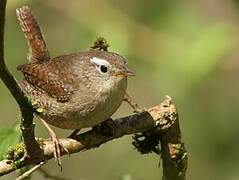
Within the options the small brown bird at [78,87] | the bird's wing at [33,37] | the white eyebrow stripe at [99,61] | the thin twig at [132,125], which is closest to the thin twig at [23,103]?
the thin twig at [132,125]

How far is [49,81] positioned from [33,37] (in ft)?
1.66

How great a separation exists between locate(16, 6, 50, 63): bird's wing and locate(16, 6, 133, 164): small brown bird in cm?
11

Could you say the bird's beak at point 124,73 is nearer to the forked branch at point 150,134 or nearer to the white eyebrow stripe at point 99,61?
the white eyebrow stripe at point 99,61

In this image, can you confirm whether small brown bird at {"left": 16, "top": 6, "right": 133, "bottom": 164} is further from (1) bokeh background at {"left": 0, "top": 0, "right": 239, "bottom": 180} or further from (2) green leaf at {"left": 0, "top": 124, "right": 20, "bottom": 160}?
(1) bokeh background at {"left": 0, "top": 0, "right": 239, "bottom": 180}

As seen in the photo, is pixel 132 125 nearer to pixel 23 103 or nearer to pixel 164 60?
pixel 23 103

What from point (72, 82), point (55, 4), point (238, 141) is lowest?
point (238, 141)

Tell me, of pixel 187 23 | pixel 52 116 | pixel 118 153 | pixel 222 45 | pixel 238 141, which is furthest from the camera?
pixel 118 153

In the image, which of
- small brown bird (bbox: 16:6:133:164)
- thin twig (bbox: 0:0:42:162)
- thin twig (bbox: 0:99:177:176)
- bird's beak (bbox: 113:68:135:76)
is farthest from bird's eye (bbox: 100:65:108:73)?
thin twig (bbox: 0:0:42:162)

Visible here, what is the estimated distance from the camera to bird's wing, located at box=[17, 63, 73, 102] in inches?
149

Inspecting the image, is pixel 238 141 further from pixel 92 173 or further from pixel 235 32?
pixel 92 173

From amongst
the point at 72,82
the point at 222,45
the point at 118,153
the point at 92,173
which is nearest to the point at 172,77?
the point at 222,45

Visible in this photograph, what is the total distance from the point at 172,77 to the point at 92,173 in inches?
75.9

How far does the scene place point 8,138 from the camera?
123 inches

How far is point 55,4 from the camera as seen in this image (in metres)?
5.41
